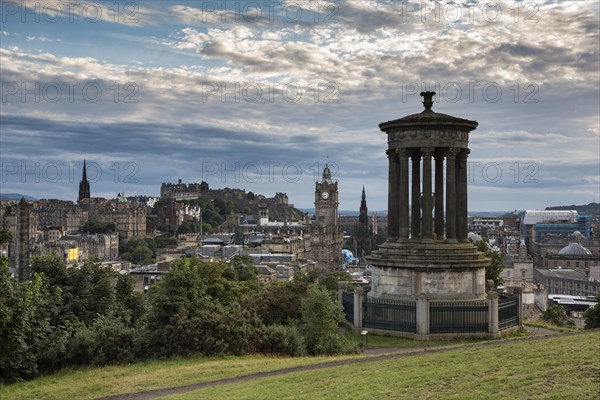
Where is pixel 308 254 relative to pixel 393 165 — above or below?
below

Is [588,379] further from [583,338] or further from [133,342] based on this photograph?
[133,342]

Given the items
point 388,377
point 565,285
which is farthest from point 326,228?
point 388,377

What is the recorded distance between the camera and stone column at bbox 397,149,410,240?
2933cm

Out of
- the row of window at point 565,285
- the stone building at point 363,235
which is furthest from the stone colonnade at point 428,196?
the stone building at point 363,235

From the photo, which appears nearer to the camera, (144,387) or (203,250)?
(144,387)

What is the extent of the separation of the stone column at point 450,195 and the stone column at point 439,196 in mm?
684

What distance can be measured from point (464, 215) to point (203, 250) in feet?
356

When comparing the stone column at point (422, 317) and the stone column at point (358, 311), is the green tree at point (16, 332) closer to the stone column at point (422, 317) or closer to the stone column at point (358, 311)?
the stone column at point (358, 311)

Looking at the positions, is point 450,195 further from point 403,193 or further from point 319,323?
point 319,323

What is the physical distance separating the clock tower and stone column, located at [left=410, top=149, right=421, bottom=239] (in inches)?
4561

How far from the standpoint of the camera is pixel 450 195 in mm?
29562

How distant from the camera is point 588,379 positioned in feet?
47.1

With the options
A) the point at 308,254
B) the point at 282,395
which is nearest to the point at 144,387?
the point at 282,395

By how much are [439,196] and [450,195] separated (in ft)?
3.16
